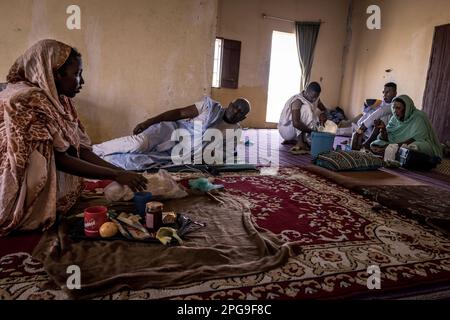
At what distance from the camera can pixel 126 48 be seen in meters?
4.11

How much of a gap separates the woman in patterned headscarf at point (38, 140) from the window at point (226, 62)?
5851 mm

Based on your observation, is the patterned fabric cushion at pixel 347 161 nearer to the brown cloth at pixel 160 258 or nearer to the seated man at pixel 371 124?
the seated man at pixel 371 124

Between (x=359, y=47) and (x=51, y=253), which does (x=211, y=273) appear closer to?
(x=51, y=253)

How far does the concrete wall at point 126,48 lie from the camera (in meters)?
3.83

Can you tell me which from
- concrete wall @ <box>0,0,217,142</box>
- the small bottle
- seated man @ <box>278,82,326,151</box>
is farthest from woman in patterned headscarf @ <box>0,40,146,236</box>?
seated man @ <box>278,82,326,151</box>

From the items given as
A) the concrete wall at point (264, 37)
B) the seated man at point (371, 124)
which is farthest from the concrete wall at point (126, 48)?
the concrete wall at point (264, 37)

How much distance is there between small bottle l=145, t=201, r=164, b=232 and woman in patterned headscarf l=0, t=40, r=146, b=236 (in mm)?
147

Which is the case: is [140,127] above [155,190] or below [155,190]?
above

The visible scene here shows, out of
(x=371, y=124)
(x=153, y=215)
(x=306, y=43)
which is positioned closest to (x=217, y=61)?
(x=306, y=43)

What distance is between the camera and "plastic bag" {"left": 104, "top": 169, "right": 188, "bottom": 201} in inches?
83.0

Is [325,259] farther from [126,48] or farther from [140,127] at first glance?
[126,48]

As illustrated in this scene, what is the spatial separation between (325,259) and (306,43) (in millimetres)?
7508

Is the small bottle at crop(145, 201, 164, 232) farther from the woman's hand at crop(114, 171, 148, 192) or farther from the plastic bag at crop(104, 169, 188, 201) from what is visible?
the plastic bag at crop(104, 169, 188, 201)

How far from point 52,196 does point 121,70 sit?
108 inches
